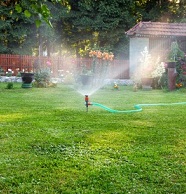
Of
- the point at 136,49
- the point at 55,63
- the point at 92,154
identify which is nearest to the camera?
the point at 92,154

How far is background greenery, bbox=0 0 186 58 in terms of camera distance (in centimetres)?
2255

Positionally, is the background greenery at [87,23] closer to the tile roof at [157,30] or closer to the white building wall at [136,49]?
the white building wall at [136,49]

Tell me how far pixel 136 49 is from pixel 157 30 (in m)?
1.54

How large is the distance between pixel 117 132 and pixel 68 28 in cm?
2240

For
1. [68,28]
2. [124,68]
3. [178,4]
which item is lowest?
[124,68]

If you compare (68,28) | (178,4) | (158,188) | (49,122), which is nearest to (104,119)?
(49,122)

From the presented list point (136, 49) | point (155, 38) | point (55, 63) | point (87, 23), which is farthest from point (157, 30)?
point (87, 23)

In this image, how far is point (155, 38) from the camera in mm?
17938

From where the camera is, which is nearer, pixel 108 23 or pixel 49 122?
pixel 49 122

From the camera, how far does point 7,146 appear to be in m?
3.23

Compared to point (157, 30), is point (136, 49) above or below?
below

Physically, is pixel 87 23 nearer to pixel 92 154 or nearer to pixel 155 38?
pixel 155 38

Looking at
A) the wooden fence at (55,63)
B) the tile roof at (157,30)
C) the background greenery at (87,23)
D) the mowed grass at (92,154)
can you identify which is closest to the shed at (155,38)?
the tile roof at (157,30)

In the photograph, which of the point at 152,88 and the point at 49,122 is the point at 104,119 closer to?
the point at 49,122
